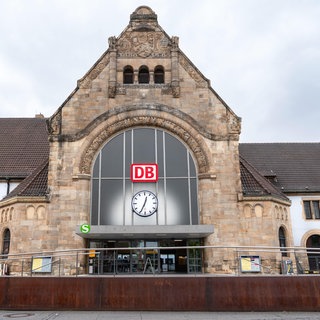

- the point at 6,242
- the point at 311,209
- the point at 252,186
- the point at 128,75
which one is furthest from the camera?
the point at 311,209

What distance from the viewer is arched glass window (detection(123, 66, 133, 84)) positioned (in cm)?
2397

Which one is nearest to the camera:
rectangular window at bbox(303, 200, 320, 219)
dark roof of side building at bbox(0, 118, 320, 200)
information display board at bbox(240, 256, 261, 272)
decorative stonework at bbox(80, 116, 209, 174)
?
information display board at bbox(240, 256, 261, 272)

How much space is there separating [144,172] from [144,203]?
1.78 m

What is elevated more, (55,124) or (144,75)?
(144,75)

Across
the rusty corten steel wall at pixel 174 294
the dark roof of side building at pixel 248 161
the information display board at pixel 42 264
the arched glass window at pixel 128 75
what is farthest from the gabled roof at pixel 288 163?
the information display board at pixel 42 264

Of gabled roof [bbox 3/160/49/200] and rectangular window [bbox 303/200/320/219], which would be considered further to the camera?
rectangular window [bbox 303/200/320/219]

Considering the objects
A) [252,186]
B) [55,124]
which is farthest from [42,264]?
[252,186]

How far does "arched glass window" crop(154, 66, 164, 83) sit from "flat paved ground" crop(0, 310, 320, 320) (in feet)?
50.3

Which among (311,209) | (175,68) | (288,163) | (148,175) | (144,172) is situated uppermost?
(175,68)

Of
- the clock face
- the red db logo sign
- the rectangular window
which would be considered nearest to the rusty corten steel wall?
the clock face

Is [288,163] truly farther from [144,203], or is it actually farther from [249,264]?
[249,264]

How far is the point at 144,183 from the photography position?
22078mm

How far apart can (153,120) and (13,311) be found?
13.1m

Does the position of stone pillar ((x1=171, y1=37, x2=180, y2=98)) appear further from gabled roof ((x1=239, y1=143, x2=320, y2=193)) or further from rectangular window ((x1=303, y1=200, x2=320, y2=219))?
rectangular window ((x1=303, y1=200, x2=320, y2=219))
